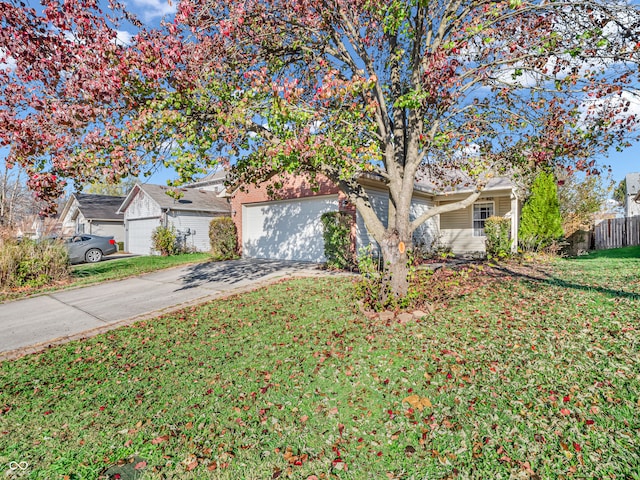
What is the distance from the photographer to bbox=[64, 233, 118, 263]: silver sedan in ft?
51.3

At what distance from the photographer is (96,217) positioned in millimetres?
23891

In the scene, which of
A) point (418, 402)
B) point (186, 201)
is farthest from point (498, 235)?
point (186, 201)

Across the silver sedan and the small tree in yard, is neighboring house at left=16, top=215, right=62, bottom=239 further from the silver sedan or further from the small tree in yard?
the small tree in yard

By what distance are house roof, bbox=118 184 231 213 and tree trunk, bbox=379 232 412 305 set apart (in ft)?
48.8

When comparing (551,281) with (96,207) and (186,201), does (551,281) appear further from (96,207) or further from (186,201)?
(96,207)

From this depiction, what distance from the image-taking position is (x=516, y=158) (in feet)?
21.1

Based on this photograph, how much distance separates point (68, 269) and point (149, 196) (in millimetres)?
9339

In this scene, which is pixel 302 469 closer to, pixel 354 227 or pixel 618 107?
pixel 618 107

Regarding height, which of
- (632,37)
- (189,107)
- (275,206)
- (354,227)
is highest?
(632,37)

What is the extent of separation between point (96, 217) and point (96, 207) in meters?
1.77

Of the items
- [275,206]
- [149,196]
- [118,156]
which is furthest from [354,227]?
[149,196]

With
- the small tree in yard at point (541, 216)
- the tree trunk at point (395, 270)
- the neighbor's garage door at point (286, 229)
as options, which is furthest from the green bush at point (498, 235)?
the tree trunk at point (395, 270)

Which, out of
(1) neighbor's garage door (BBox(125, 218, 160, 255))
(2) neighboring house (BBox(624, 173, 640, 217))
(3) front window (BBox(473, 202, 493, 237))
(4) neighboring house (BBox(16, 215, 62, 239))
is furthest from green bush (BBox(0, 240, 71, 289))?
(2) neighboring house (BBox(624, 173, 640, 217))

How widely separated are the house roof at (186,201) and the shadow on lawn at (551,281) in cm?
1558
